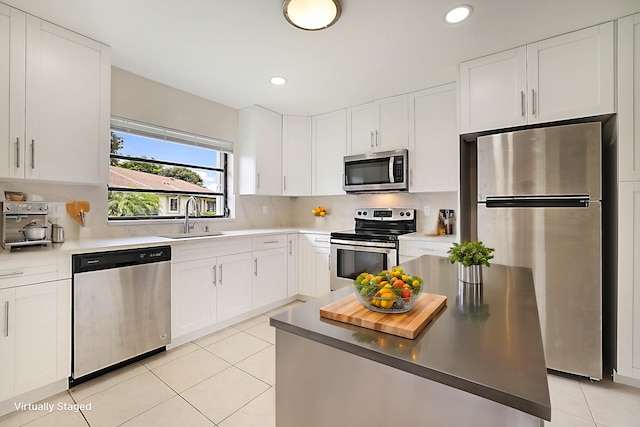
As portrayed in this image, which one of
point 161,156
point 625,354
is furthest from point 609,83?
point 161,156

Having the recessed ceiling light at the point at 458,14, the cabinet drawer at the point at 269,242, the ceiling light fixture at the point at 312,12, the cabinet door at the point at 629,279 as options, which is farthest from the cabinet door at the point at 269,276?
the cabinet door at the point at 629,279

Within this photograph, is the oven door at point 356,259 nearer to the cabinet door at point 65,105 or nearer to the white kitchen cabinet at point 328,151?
the white kitchen cabinet at point 328,151

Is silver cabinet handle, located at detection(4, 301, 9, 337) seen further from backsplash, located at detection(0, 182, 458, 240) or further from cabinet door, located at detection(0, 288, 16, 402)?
backsplash, located at detection(0, 182, 458, 240)

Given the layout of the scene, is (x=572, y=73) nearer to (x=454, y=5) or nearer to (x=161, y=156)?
(x=454, y=5)

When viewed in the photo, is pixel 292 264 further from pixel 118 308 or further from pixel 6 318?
pixel 6 318

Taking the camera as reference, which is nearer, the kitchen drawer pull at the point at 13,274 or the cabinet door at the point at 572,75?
the kitchen drawer pull at the point at 13,274

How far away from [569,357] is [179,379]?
2849mm

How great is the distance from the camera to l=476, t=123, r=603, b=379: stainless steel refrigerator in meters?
2.08

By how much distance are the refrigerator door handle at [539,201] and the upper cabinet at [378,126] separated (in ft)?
4.00

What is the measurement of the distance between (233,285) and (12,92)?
2.21 meters

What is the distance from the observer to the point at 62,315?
195 cm

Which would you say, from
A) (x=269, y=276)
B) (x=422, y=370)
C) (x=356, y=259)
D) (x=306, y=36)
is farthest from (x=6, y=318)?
(x=356, y=259)

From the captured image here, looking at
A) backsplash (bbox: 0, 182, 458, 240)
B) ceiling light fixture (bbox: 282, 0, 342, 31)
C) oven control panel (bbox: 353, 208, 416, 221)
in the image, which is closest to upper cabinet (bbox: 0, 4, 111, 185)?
backsplash (bbox: 0, 182, 458, 240)

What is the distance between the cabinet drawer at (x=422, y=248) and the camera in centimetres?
284
